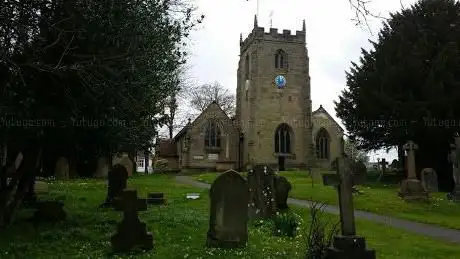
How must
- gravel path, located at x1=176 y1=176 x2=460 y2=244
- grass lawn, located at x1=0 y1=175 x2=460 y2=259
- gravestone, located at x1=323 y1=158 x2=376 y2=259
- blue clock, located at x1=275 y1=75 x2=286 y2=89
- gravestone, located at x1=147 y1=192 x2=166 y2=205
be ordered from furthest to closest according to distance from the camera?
1. blue clock, located at x1=275 y1=75 x2=286 y2=89
2. gravestone, located at x1=147 y1=192 x2=166 y2=205
3. gravel path, located at x1=176 y1=176 x2=460 y2=244
4. grass lawn, located at x1=0 y1=175 x2=460 y2=259
5. gravestone, located at x1=323 y1=158 x2=376 y2=259

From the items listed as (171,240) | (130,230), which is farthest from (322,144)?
(130,230)

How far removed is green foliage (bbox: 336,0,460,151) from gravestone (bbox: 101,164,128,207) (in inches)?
714

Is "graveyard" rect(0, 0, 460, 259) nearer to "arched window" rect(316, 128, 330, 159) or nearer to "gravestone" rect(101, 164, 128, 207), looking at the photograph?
"gravestone" rect(101, 164, 128, 207)

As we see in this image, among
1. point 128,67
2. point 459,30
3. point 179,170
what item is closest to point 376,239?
point 128,67

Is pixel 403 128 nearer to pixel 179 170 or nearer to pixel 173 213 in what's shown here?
pixel 173 213

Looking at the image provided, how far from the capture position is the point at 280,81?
46375mm

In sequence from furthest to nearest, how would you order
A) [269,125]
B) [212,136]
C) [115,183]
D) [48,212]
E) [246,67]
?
[246,67] < [212,136] < [269,125] < [115,183] < [48,212]

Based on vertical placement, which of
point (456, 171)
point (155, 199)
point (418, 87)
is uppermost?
point (418, 87)

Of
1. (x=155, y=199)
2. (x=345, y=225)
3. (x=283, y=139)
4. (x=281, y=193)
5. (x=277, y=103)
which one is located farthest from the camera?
(x=283, y=139)

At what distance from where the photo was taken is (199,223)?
34.9 ft

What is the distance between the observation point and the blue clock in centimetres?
4638

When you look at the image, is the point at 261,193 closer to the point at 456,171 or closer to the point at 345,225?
the point at 345,225

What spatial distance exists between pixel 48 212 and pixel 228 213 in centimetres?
449

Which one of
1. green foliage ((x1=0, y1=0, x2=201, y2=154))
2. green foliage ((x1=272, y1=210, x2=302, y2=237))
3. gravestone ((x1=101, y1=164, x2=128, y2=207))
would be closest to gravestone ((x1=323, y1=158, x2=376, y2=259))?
green foliage ((x1=272, y1=210, x2=302, y2=237))
